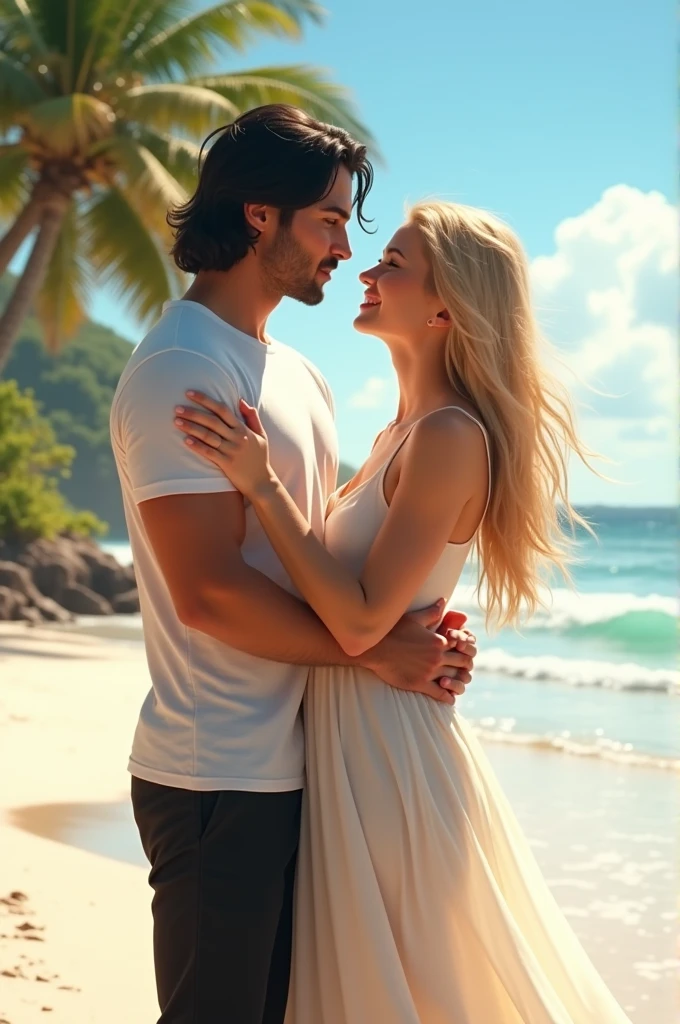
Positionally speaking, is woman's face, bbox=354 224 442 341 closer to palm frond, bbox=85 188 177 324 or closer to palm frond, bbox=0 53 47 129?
palm frond, bbox=85 188 177 324

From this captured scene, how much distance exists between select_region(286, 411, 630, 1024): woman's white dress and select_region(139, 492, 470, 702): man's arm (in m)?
0.26

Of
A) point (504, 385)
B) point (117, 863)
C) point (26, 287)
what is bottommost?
point (117, 863)

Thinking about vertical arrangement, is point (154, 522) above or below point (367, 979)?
above

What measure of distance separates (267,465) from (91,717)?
8.70 m

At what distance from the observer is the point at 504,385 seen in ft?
9.53

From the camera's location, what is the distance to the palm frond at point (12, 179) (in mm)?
15977

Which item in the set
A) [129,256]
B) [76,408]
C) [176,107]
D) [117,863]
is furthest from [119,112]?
[76,408]

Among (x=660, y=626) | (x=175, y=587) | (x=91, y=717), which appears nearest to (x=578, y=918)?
(x=175, y=587)

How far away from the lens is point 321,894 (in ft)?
8.55

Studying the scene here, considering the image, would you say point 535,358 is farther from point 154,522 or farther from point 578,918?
point 578,918

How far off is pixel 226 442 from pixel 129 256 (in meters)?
14.8

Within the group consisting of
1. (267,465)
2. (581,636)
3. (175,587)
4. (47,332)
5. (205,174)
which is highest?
(47,332)

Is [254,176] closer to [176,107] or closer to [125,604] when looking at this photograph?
[176,107]

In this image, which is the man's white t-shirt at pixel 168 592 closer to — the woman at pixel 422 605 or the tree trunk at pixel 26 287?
the woman at pixel 422 605
